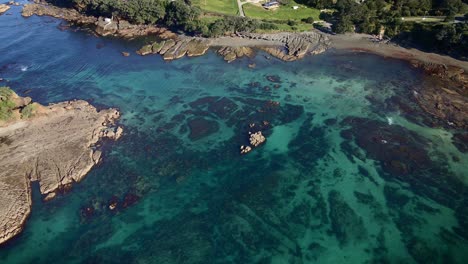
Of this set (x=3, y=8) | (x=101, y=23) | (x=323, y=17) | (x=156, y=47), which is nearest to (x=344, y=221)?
(x=156, y=47)

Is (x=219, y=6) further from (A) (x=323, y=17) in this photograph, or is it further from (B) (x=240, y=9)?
(A) (x=323, y=17)

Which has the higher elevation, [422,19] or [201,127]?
[422,19]

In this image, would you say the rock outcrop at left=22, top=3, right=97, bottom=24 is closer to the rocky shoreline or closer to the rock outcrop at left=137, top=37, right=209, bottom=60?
the rocky shoreline

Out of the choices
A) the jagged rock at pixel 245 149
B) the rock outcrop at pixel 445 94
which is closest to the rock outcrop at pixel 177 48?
the jagged rock at pixel 245 149

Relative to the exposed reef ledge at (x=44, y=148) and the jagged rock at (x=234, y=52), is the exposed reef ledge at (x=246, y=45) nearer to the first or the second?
the jagged rock at (x=234, y=52)

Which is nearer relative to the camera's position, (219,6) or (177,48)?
(177,48)

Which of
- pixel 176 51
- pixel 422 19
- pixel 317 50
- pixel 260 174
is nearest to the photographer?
pixel 260 174

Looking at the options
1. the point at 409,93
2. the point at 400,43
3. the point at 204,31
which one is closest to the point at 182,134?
the point at 204,31

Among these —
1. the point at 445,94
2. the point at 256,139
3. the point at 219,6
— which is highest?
the point at 219,6
